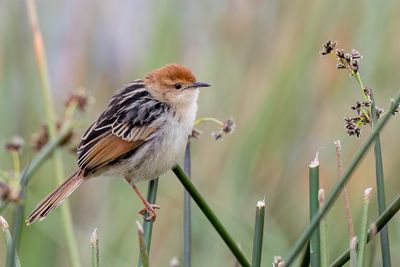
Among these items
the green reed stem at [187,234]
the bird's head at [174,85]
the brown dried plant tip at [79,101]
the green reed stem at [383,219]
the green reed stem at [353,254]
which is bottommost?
the green reed stem at [353,254]

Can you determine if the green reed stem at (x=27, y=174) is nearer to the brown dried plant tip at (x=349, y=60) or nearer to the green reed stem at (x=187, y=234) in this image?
the green reed stem at (x=187, y=234)

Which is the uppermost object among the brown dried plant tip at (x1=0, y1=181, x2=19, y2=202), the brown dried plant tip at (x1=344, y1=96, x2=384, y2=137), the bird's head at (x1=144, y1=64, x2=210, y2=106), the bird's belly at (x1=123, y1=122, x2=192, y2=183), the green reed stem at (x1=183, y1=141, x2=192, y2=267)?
the bird's head at (x1=144, y1=64, x2=210, y2=106)

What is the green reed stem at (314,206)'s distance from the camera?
6.02ft

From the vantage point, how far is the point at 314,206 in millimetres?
1856

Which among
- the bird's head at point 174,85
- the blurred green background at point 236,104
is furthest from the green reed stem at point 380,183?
the blurred green background at point 236,104

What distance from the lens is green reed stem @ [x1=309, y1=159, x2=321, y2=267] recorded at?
1.83 m

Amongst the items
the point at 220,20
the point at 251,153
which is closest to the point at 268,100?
the point at 251,153

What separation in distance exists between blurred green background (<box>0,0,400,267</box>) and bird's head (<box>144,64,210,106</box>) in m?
0.61

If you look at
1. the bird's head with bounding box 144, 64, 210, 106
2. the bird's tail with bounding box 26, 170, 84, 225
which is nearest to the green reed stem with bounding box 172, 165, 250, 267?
the bird's tail with bounding box 26, 170, 84, 225

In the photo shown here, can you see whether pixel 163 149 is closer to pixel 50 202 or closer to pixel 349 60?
pixel 50 202

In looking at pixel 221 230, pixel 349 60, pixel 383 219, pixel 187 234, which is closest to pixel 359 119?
pixel 349 60

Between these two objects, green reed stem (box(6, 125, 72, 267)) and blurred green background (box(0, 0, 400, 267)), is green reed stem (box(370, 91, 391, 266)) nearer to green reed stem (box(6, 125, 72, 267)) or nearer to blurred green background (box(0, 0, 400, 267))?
green reed stem (box(6, 125, 72, 267))

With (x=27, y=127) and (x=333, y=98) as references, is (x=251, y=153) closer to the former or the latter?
(x=333, y=98)

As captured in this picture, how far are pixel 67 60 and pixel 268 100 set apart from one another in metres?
1.17
